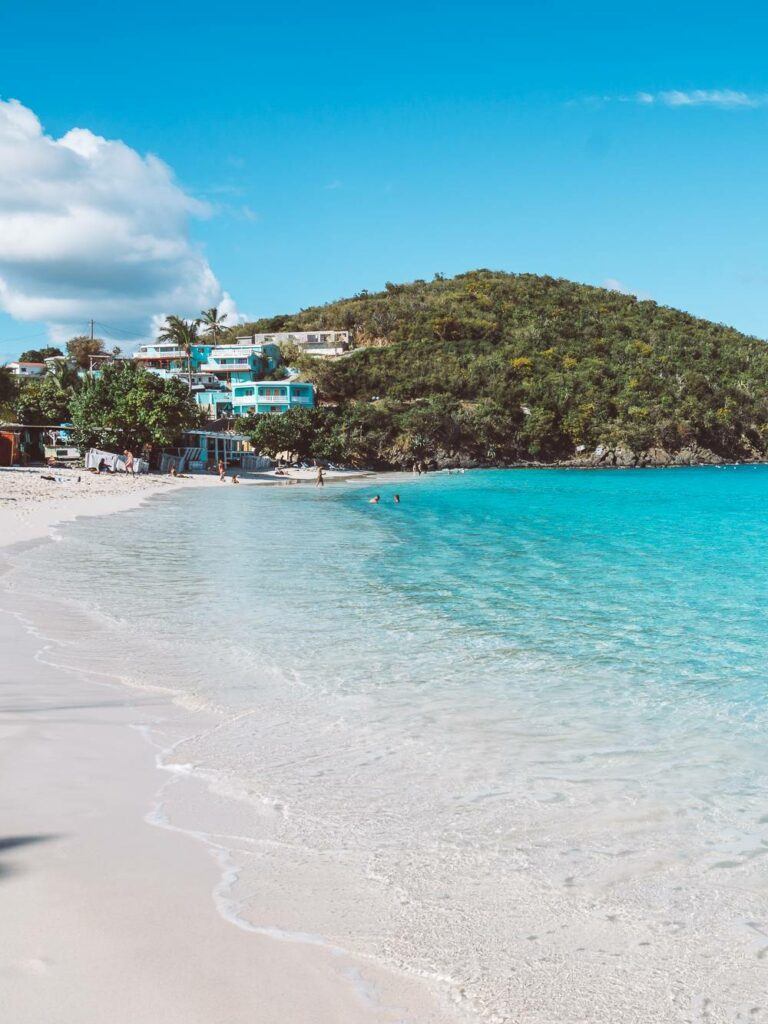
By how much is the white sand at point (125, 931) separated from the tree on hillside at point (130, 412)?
5390 centimetres

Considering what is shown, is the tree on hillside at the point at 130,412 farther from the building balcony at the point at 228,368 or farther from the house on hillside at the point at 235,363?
the house on hillside at the point at 235,363

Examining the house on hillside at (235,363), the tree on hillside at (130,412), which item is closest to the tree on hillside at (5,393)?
the tree on hillside at (130,412)

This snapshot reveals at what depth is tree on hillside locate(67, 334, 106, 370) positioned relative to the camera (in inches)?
4510

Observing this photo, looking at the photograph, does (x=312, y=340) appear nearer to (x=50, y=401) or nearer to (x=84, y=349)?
(x=84, y=349)

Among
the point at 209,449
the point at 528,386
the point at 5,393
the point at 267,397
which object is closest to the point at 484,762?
the point at 5,393

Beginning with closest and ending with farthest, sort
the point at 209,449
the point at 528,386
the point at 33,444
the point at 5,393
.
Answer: the point at 5,393 → the point at 33,444 → the point at 209,449 → the point at 528,386

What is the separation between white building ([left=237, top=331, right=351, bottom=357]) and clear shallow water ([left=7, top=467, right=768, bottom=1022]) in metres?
111

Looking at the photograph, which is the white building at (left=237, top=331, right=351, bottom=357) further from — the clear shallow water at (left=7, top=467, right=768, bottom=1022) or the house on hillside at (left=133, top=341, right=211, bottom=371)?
the clear shallow water at (left=7, top=467, right=768, bottom=1022)

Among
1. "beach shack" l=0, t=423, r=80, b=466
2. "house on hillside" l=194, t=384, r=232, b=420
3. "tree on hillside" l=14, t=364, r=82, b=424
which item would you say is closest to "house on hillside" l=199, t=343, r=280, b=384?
"house on hillside" l=194, t=384, r=232, b=420

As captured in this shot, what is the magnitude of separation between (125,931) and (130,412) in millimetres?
57768

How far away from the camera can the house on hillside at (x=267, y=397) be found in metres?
92.3

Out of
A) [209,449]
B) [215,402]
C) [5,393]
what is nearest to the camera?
[5,393]

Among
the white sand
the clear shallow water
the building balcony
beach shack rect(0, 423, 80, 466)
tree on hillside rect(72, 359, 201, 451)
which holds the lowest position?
the clear shallow water

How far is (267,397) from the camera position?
9256cm
